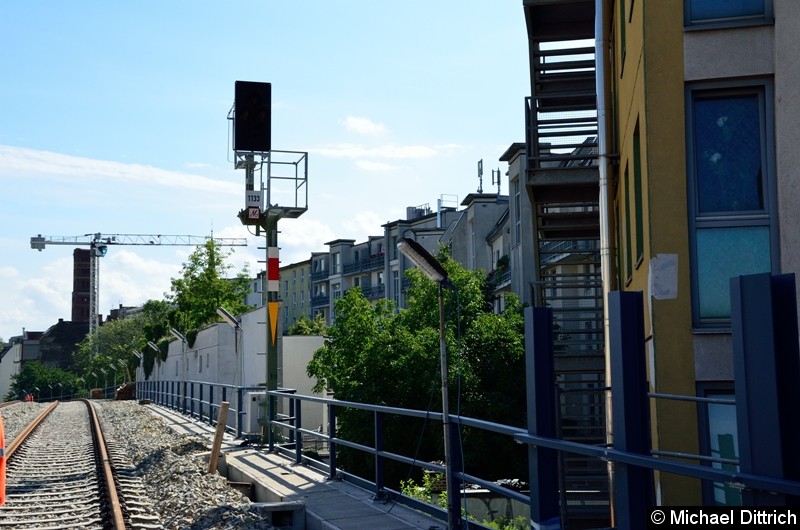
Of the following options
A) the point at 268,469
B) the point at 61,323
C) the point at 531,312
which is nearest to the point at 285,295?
the point at 61,323

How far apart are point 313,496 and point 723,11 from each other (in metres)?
6.56

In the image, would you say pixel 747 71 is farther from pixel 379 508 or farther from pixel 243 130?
pixel 243 130

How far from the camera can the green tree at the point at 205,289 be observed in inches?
2798

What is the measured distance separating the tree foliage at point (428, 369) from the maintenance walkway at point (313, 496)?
48.0 ft

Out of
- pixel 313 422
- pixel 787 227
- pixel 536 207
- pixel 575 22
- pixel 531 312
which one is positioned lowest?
pixel 313 422

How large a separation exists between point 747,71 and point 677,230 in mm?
1478

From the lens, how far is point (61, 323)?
159500mm

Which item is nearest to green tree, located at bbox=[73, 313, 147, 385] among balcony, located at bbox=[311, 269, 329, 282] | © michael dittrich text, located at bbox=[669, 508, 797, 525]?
balcony, located at bbox=[311, 269, 329, 282]

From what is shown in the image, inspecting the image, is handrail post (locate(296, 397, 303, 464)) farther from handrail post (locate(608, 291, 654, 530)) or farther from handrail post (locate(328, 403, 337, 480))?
handrail post (locate(608, 291, 654, 530))

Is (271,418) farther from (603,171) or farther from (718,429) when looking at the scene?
(718,429)

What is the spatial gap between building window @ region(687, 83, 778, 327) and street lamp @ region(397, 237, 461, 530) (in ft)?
7.94

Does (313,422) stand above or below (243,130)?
below

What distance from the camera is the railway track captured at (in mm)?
11023

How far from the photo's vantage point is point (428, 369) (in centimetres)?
3388
